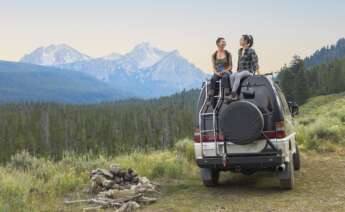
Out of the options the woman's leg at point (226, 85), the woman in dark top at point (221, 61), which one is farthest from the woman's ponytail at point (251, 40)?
the woman's leg at point (226, 85)

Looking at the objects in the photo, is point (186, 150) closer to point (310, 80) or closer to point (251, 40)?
point (251, 40)

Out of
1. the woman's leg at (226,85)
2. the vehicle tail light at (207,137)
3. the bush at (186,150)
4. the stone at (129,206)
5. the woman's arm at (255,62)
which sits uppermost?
the woman's arm at (255,62)

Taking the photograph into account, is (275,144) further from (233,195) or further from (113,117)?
(113,117)

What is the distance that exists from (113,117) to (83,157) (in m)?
120

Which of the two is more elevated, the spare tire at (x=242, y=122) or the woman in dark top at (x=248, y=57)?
the woman in dark top at (x=248, y=57)

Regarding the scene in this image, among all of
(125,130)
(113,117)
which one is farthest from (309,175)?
(113,117)

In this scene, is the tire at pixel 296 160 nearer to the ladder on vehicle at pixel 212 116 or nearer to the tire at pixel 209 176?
the tire at pixel 209 176

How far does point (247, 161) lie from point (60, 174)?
438 centimetres

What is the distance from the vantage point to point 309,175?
402 inches

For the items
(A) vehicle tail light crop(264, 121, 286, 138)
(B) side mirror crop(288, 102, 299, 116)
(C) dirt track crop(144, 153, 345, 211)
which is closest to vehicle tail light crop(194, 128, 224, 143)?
(A) vehicle tail light crop(264, 121, 286, 138)

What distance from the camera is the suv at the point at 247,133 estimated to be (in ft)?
25.7

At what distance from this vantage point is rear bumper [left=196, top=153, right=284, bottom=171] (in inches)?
310

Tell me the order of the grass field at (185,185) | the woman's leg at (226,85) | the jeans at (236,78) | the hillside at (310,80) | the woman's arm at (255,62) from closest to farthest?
the grass field at (185,185), the jeans at (236,78), the woman's leg at (226,85), the woman's arm at (255,62), the hillside at (310,80)

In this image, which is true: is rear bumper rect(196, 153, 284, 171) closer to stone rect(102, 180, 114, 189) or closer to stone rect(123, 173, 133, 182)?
stone rect(123, 173, 133, 182)
